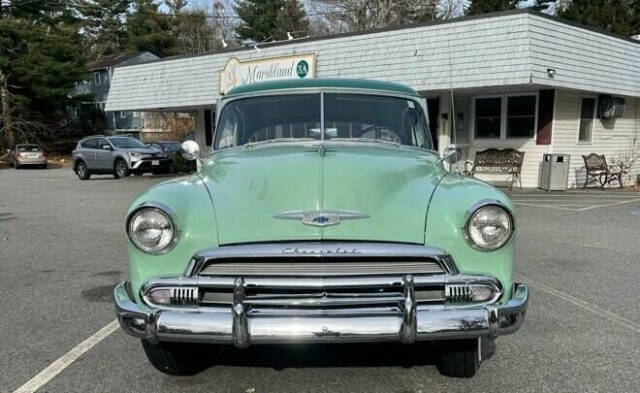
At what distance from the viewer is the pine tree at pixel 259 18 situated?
48719 mm

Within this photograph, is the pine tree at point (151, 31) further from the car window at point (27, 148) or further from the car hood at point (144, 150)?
the car hood at point (144, 150)

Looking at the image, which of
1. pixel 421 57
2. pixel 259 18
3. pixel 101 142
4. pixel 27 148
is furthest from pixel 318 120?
pixel 259 18

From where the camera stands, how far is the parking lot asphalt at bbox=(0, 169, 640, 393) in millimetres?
3174

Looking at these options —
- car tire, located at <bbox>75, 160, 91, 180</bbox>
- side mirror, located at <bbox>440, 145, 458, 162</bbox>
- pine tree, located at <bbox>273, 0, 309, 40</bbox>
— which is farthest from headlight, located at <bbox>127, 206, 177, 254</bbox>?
pine tree, located at <bbox>273, 0, 309, 40</bbox>

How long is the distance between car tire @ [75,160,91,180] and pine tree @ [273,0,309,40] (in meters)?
30.2

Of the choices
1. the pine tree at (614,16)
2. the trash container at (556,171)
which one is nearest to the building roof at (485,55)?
the trash container at (556,171)

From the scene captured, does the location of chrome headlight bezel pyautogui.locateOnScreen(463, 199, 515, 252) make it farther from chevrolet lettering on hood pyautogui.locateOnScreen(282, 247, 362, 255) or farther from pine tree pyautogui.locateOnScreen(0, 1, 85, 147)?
pine tree pyautogui.locateOnScreen(0, 1, 85, 147)

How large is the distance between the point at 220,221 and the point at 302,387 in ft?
3.95

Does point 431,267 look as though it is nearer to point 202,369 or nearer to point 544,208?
point 202,369

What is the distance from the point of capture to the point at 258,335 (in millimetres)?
2457

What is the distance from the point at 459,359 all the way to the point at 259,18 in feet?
163

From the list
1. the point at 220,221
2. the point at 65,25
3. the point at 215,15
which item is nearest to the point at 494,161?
the point at 220,221

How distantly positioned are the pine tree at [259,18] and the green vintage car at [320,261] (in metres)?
47.9

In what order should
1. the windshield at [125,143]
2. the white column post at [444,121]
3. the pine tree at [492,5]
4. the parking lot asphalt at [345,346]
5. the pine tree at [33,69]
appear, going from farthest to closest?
the pine tree at [33,69], the pine tree at [492,5], the windshield at [125,143], the white column post at [444,121], the parking lot asphalt at [345,346]
